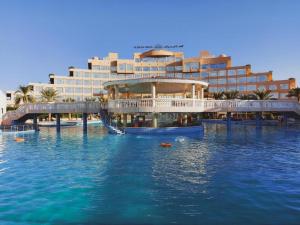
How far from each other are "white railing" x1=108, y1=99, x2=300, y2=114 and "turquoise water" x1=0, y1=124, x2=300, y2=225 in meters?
12.0

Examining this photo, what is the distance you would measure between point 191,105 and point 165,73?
6457 centimetres

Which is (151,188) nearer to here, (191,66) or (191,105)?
(191,105)

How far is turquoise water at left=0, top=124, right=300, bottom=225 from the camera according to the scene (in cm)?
773

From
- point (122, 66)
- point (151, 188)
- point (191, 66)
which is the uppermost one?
point (122, 66)

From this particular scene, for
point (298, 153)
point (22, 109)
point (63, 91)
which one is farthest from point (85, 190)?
point (63, 91)

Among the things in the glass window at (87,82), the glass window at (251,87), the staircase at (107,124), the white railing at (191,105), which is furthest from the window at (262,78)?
the staircase at (107,124)

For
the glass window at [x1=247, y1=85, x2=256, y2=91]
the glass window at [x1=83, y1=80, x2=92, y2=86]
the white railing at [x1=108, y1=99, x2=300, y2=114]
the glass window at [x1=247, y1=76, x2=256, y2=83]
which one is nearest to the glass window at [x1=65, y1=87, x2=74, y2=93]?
the glass window at [x1=83, y1=80, x2=92, y2=86]

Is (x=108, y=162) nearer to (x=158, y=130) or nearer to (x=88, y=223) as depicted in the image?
(x=88, y=223)

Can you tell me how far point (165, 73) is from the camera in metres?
93.6

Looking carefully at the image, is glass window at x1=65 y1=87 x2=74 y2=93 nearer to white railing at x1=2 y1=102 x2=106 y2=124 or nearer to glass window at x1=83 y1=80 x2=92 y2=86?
glass window at x1=83 y1=80 x2=92 y2=86

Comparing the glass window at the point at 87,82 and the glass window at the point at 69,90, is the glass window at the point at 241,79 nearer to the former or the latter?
the glass window at the point at 87,82

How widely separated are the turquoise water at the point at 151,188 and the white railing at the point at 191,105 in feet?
39.3

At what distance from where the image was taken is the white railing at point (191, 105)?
29.1m

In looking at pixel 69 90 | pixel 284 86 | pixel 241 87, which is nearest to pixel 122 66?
pixel 69 90
